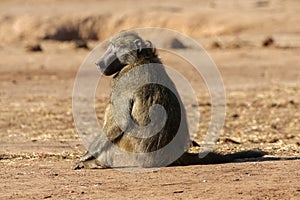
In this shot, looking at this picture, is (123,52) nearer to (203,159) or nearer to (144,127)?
(144,127)

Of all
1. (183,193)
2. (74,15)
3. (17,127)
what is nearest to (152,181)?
(183,193)

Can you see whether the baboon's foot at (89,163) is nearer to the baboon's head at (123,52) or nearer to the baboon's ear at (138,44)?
the baboon's head at (123,52)

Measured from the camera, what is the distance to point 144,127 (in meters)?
7.67

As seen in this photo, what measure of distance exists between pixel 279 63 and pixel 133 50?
39.7ft

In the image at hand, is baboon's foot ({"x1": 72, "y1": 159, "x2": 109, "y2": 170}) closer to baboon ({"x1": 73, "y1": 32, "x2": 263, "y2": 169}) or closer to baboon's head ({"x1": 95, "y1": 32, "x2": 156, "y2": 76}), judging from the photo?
baboon ({"x1": 73, "y1": 32, "x2": 263, "y2": 169})

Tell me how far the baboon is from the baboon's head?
17cm

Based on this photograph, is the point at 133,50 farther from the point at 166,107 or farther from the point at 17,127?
the point at 17,127

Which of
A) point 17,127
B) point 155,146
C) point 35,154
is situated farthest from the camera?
point 17,127

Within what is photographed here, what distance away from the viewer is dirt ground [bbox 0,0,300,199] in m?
7.14

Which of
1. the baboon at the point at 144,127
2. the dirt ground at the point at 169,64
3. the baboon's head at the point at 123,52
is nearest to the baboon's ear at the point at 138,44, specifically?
the baboon's head at the point at 123,52

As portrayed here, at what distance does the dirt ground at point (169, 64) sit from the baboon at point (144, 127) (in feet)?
0.51

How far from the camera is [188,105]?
47.2ft

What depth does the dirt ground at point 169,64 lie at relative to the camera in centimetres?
714

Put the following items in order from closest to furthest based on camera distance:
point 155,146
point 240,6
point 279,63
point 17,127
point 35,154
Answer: point 155,146, point 35,154, point 17,127, point 279,63, point 240,6
